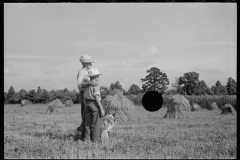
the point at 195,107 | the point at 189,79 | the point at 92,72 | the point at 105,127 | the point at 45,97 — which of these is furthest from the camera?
the point at 195,107

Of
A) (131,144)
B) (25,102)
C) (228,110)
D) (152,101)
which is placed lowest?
(131,144)

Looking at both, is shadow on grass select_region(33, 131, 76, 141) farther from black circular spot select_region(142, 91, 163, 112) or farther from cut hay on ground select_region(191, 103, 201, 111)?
cut hay on ground select_region(191, 103, 201, 111)

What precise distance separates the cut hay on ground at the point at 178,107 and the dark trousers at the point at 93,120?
7.62m

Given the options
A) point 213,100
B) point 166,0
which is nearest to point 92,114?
point 166,0

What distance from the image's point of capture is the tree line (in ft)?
38.4

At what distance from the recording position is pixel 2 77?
30.6ft

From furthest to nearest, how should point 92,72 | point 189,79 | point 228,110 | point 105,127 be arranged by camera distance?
1. point 228,110
2. point 189,79
3. point 105,127
4. point 92,72

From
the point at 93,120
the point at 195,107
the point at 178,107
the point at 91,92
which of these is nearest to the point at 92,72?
the point at 91,92

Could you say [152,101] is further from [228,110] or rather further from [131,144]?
[228,110]

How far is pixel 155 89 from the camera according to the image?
38.6 ft

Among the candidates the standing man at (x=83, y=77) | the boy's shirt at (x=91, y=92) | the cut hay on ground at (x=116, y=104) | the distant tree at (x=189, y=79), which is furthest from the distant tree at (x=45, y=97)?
the boy's shirt at (x=91, y=92)

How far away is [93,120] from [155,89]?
328 centimetres

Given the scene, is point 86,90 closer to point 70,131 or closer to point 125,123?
point 70,131

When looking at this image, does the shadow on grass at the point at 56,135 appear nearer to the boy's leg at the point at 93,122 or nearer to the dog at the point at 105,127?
the dog at the point at 105,127
